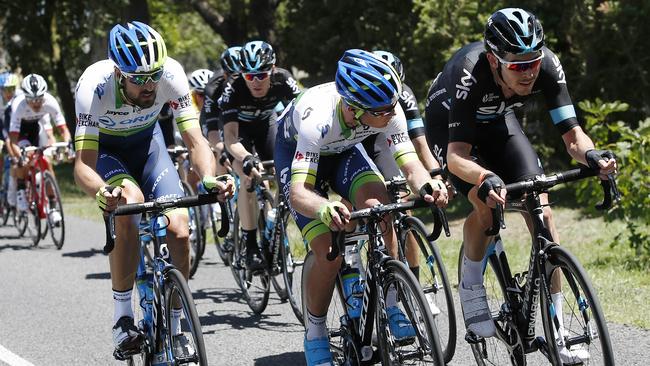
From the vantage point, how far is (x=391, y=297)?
202 inches

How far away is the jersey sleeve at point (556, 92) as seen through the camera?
5.40 meters

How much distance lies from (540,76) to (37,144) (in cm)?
988

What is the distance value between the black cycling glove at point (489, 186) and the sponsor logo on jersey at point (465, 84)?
0.69 meters

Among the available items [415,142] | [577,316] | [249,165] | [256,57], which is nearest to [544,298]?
[577,316]

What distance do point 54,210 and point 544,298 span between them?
9.10 meters

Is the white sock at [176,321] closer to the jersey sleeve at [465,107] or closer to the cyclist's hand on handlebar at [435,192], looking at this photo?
the cyclist's hand on handlebar at [435,192]

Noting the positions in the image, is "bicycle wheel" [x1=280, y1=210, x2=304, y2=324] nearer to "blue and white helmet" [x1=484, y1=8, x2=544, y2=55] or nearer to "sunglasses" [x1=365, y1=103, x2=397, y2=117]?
"sunglasses" [x1=365, y1=103, x2=397, y2=117]

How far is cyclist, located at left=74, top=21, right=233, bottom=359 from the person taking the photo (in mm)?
5660

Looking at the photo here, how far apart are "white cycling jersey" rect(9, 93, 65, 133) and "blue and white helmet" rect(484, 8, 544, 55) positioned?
8.93 m

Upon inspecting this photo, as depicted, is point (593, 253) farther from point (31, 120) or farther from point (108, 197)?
point (31, 120)

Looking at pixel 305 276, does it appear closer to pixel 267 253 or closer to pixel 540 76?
pixel 540 76

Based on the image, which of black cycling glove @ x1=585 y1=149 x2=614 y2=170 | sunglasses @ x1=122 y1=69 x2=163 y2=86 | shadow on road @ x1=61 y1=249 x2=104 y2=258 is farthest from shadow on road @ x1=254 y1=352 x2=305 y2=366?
shadow on road @ x1=61 y1=249 x2=104 y2=258

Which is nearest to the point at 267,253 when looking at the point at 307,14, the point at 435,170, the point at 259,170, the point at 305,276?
the point at 259,170

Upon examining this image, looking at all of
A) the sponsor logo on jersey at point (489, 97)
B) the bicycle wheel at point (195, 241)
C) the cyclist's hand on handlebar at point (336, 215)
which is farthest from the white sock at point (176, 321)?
the bicycle wheel at point (195, 241)
